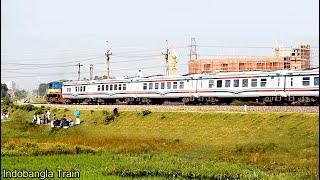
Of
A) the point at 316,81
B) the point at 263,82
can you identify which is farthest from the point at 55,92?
the point at 316,81

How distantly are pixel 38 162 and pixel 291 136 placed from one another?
1253 cm

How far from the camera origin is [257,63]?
307 ft

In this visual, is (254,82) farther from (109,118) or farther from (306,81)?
(109,118)

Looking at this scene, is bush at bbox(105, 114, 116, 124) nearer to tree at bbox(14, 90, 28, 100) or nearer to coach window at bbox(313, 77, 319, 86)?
coach window at bbox(313, 77, 319, 86)

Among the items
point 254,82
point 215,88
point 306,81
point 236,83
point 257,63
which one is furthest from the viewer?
point 257,63

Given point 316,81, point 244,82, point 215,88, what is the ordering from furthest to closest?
point 215,88, point 244,82, point 316,81

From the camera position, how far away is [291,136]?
1001 inches

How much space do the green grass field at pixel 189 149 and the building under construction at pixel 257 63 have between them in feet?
187

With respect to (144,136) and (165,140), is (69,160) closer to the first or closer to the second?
(165,140)

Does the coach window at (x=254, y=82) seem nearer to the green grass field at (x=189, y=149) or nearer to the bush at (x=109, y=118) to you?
the green grass field at (x=189, y=149)

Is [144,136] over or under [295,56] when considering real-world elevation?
under

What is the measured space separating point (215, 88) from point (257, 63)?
53.9m

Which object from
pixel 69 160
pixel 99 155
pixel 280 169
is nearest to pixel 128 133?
pixel 99 155

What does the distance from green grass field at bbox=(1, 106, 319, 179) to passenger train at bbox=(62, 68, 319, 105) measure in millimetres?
5937
